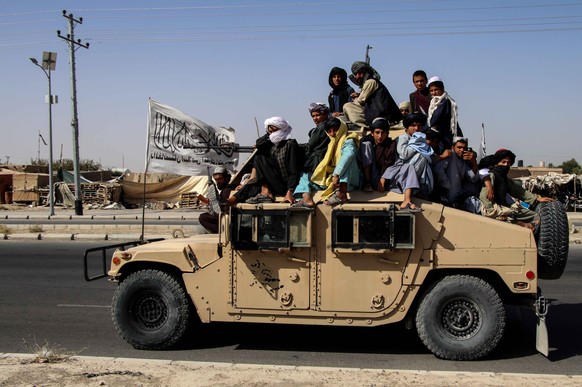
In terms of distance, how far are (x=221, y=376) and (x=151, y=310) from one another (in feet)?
4.87

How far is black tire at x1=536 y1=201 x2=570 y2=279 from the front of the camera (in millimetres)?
5957

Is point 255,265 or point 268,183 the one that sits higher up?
point 268,183

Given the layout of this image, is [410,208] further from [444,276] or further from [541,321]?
[541,321]

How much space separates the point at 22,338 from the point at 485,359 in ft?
16.2

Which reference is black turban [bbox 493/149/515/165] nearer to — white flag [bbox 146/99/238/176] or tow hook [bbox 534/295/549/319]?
tow hook [bbox 534/295/549/319]

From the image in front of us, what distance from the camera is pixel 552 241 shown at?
5965 mm

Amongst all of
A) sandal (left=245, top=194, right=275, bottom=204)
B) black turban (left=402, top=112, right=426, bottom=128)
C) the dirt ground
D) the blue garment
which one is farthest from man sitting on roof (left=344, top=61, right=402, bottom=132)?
the dirt ground

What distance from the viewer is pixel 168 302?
6371 millimetres

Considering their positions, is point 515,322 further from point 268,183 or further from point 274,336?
point 268,183

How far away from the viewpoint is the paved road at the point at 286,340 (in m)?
6.11

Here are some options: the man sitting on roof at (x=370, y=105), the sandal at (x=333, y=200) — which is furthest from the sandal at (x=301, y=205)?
the man sitting on roof at (x=370, y=105)

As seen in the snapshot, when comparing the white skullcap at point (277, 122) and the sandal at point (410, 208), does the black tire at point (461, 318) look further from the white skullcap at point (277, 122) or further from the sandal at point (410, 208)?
the white skullcap at point (277, 122)

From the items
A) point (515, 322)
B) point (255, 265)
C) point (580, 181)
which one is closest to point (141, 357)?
point (255, 265)

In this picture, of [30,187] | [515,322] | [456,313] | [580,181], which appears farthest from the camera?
[30,187]
